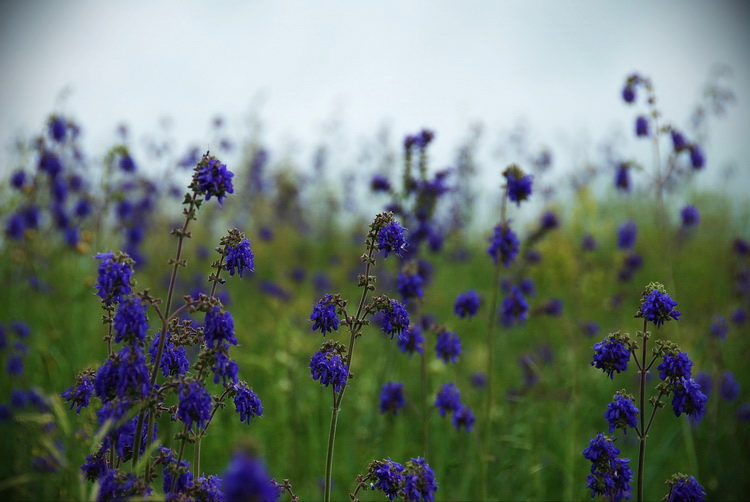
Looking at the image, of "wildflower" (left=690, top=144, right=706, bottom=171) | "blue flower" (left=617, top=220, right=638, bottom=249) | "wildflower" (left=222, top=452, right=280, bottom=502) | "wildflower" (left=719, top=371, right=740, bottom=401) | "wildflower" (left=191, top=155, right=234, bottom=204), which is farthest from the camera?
"blue flower" (left=617, top=220, right=638, bottom=249)

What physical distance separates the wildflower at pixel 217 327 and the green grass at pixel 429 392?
60 cm

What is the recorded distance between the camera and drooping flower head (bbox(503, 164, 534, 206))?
11.0 ft

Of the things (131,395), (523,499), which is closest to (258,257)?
(523,499)

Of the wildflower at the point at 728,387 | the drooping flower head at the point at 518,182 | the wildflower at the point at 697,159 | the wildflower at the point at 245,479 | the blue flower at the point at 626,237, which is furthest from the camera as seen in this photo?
the blue flower at the point at 626,237

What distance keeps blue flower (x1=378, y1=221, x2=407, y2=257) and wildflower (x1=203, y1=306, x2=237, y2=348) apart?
0.67 meters

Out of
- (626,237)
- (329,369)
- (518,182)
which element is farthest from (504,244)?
(626,237)

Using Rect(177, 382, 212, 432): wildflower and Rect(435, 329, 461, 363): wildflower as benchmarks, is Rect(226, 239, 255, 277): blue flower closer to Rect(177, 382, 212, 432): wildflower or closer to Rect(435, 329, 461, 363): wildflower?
Rect(177, 382, 212, 432): wildflower

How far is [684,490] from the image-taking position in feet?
6.56

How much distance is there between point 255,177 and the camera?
416 inches

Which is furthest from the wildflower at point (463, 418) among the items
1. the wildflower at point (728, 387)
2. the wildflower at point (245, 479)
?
the wildflower at point (728, 387)

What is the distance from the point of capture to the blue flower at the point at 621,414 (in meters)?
2.04

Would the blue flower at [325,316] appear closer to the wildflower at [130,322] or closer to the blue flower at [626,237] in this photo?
the wildflower at [130,322]

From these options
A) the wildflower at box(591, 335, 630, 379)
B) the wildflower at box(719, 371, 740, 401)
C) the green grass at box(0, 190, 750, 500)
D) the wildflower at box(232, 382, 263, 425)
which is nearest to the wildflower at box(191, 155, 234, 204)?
the wildflower at box(232, 382, 263, 425)

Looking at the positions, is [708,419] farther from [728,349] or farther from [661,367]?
[661,367]
